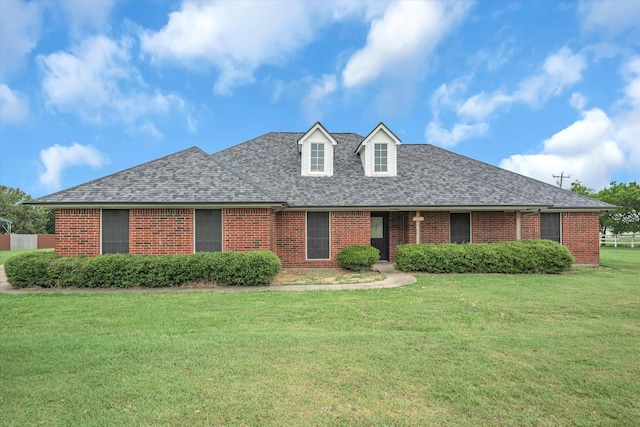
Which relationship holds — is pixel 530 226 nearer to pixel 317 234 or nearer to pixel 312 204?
pixel 317 234

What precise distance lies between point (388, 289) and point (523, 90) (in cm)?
1209

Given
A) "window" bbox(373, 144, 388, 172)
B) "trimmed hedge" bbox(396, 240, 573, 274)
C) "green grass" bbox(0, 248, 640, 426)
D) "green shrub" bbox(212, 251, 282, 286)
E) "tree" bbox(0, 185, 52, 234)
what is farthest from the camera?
"tree" bbox(0, 185, 52, 234)

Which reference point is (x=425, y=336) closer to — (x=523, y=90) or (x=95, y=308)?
(x=95, y=308)

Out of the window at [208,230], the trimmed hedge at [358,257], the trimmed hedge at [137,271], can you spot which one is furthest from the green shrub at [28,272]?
the trimmed hedge at [358,257]

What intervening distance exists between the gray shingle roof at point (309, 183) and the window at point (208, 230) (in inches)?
26.1

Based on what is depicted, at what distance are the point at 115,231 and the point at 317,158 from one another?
29.0 feet

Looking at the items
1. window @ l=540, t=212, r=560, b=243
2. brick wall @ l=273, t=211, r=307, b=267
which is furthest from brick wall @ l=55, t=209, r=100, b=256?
window @ l=540, t=212, r=560, b=243

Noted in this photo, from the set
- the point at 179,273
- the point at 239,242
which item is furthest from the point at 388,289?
the point at 179,273

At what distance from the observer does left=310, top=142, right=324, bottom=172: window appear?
16312mm

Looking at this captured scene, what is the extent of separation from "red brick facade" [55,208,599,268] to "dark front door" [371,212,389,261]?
0.26 m

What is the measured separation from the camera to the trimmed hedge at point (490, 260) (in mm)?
12789

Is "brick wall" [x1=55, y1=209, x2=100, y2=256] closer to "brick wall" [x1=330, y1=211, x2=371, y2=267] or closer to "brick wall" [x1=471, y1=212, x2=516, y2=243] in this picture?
"brick wall" [x1=330, y1=211, x2=371, y2=267]

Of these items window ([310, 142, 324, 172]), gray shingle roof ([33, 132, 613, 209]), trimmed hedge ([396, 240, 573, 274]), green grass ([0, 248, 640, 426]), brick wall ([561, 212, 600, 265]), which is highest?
window ([310, 142, 324, 172])

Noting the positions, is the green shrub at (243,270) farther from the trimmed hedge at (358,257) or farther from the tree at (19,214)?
the tree at (19,214)
